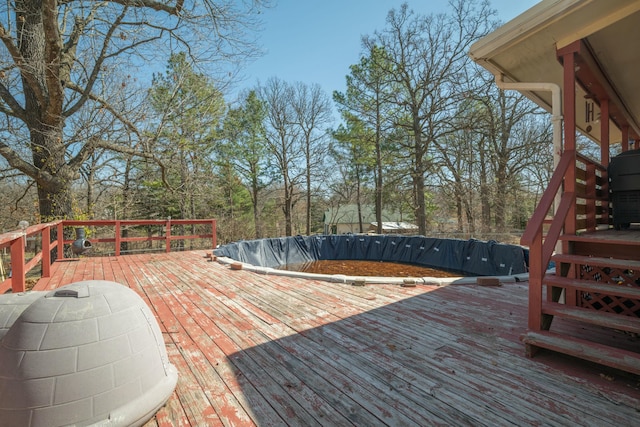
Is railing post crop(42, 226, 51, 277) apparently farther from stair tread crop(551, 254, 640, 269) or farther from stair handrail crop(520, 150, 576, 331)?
stair tread crop(551, 254, 640, 269)

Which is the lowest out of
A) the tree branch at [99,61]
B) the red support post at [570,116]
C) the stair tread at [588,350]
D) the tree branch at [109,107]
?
the stair tread at [588,350]

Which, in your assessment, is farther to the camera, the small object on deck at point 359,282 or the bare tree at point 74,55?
the bare tree at point 74,55

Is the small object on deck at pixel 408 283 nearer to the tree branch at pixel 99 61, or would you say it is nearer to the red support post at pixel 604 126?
the red support post at pixel 604 126

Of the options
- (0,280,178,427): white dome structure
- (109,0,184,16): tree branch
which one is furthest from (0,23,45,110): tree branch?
(0,280,178,427): white dome structure

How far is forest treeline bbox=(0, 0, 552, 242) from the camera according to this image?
6719mm

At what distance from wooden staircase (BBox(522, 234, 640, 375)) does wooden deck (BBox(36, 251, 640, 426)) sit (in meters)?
0.14

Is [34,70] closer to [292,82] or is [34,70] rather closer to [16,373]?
[16,373]

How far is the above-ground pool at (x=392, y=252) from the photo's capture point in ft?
23.6

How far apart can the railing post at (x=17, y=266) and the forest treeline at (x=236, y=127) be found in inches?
202

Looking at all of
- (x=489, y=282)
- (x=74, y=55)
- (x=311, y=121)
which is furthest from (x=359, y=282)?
Result: (x=311, y=121)

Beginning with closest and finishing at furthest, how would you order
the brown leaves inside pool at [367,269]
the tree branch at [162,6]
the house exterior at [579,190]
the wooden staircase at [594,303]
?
the wooden staircase at [594,303] → the house exterior at [579,190] → the tree branch at [162,6] → the brown leaves inside pool at [367,269]

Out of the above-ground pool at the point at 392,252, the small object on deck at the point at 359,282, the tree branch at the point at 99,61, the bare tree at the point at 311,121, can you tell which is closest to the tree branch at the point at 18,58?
the tree branch at the point at 99,61

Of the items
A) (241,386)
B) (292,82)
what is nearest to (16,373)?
(241,386)

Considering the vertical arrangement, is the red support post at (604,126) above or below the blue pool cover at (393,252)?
above
